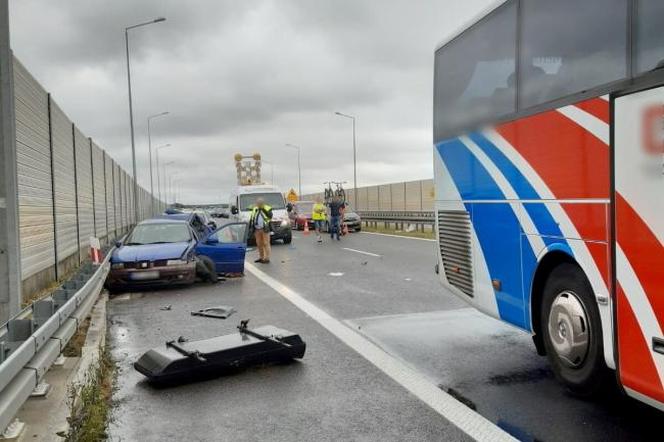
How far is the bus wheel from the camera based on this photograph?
4.49 metres

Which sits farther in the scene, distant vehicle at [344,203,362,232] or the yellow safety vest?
distant vehicle at [344,203,362,232]

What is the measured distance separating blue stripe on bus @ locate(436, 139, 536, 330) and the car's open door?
24.2 feet

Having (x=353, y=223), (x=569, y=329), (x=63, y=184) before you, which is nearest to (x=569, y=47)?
(x=569, y=329)

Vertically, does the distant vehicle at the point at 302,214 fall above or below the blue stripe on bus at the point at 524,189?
below

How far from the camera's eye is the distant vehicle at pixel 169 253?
1191 cm

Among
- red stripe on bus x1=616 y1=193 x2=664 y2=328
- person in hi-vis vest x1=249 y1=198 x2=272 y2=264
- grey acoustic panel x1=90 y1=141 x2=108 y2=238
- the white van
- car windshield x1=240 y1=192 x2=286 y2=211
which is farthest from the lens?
car windshield x1=240 y1=192 x2=286 y2=211

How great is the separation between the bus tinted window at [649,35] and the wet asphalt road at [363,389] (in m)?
2.40

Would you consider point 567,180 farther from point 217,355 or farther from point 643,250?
point 217,355

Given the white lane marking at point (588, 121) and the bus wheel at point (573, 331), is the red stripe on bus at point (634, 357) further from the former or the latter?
the white lane marking at point (588, 121)

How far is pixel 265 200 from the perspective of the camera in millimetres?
26875

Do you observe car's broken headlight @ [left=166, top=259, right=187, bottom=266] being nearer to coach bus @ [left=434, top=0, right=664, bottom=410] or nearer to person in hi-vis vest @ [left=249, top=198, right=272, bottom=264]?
person in hi-vis vest @ [left=249, top=198, right=272, bottom=264]

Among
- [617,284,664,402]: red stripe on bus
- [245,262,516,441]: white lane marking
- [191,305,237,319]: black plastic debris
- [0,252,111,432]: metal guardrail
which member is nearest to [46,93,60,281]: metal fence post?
[191,305,237,319]: black plastic debris

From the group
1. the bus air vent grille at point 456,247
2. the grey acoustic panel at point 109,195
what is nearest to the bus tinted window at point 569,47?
the bus air vent grille at point 456,247

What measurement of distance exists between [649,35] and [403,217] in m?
28.5
